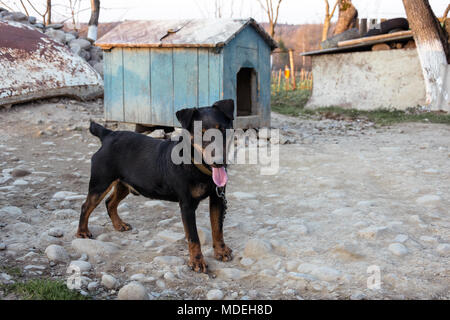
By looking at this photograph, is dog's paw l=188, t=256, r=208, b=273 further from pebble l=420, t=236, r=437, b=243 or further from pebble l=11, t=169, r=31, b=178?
pebble l=11, t=169, r=31, b=178

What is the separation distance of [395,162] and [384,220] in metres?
2.46

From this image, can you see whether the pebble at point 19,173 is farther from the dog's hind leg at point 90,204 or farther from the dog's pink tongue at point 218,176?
the dog's pink tongue at point 218,176

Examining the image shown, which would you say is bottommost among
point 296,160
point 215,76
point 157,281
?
point 157,281

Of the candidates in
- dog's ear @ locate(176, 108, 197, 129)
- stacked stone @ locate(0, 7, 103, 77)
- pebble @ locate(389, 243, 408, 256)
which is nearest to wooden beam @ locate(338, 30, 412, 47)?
stacked stone @ locate(0, 7, 103, 77)

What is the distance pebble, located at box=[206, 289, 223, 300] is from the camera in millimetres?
2627

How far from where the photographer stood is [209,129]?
116 inches

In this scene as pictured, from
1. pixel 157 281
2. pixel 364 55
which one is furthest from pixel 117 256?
pixel 364 55

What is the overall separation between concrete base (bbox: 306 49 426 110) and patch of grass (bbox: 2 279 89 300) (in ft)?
36.5

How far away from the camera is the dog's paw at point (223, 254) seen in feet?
10.6

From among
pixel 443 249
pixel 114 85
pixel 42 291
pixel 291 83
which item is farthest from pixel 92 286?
pixel 291 83

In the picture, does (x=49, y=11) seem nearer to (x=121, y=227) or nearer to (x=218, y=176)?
(x=121, y=227)

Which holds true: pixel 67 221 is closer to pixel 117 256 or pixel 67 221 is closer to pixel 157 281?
pixel 117 256

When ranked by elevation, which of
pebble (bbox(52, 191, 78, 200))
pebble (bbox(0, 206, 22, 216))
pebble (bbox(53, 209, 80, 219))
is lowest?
pebble (bbox(53, 209, 80, 219))
